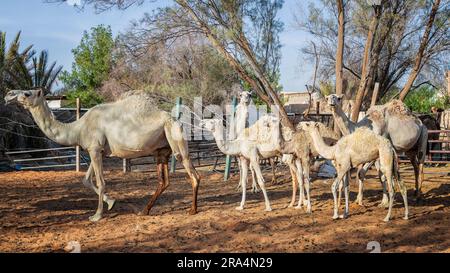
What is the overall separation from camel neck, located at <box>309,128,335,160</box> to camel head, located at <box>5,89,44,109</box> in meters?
4.41

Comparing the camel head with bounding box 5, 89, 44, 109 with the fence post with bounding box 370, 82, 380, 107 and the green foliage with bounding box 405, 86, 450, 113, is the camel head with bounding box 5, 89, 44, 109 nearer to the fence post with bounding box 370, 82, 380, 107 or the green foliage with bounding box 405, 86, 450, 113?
the fence post with bounding box 370, 82, 380, 107

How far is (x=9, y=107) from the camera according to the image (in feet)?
50.0

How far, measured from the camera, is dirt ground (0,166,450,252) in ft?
18.4

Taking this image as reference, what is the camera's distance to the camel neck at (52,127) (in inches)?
283

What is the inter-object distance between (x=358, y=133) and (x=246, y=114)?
11.5ft

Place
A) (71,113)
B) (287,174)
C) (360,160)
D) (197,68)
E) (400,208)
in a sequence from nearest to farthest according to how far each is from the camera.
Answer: (360,160) → (400,208) → (287,174) → (71,113) → (197,68)

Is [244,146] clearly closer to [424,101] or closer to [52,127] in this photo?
[52,127]

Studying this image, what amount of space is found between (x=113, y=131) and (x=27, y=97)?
4.56 ft

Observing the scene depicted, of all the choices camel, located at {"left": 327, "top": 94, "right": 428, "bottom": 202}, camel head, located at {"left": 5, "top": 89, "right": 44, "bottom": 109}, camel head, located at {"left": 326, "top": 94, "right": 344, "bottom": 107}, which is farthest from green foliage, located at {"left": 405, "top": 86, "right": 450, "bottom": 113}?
camel head, located at {"left": 5, "top": 89, "right": 44, "bottom": 109}

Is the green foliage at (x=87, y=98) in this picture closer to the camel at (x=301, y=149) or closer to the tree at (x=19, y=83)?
the tree at (x=19, y=83)

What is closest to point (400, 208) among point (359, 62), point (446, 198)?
point (446, 198)

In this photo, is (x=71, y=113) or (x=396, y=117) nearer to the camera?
(x=396, y=117)
